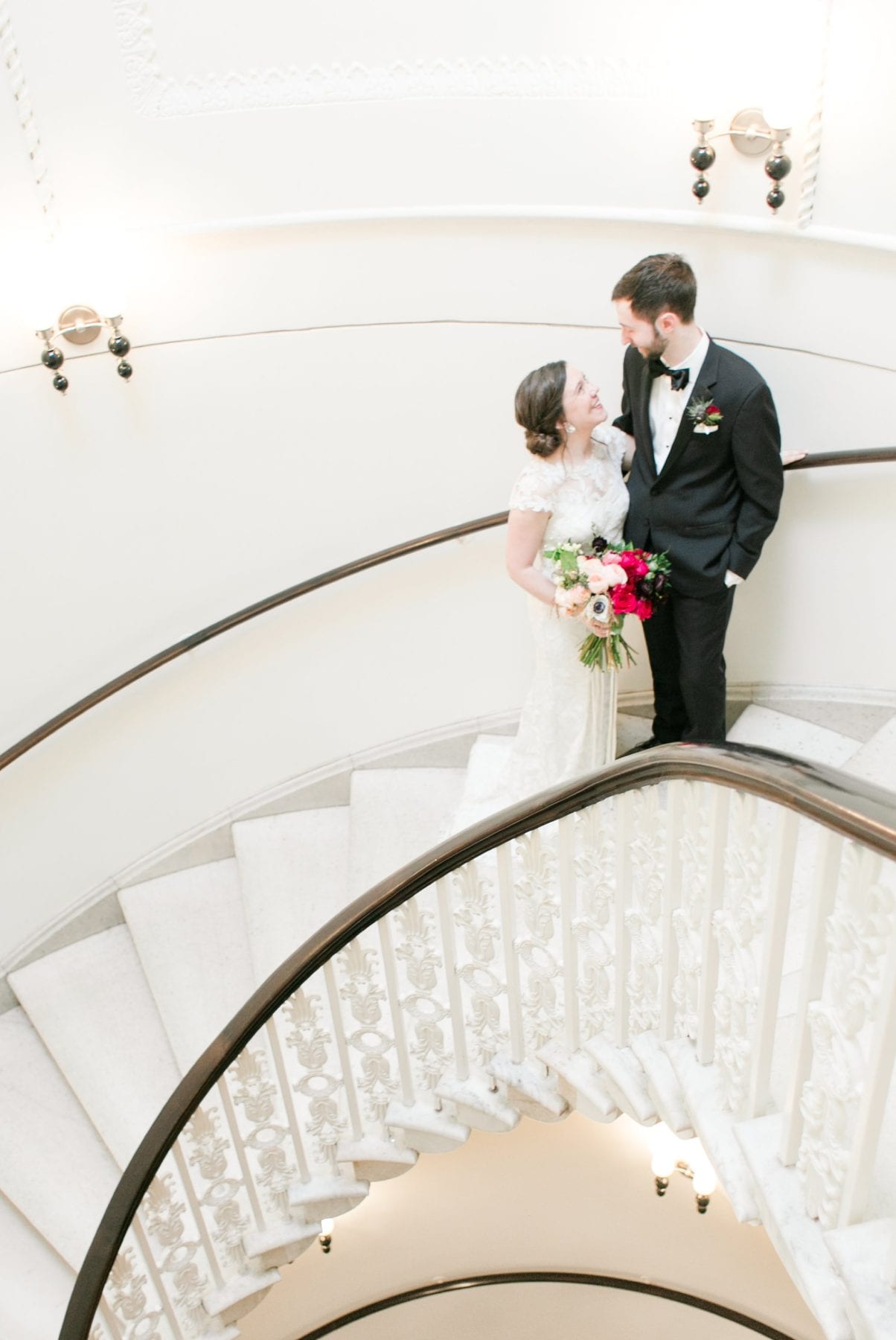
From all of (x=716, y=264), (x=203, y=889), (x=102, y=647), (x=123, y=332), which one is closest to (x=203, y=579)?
(x=102, y=647)

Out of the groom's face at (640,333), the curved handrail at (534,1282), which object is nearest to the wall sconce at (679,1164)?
the curved handrail at (534,1282)

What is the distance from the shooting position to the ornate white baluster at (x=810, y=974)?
5.43 feet

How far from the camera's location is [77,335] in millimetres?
3611

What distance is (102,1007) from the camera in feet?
13.8

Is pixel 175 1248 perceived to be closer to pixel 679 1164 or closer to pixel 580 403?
pixel 679 1164

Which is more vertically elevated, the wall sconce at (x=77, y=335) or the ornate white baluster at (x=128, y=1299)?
the wall sconce at (x=77, y=335)

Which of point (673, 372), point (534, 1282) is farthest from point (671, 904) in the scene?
point (534, 1282)

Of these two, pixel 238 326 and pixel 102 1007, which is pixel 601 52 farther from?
pixel 102 1007

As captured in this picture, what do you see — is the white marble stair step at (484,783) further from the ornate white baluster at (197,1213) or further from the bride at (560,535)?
the ornate white baluster at (197,1213)

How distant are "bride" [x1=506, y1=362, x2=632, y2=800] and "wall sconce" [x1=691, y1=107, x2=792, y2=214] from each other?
70 centimetres

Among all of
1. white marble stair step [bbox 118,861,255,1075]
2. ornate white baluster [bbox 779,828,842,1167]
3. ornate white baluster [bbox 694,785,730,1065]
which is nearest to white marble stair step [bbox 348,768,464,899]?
white marble stair step [bbox 118,861,255,1075]

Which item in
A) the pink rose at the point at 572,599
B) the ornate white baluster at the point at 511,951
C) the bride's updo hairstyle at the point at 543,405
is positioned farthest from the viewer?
the pink rose at the point at 572,599

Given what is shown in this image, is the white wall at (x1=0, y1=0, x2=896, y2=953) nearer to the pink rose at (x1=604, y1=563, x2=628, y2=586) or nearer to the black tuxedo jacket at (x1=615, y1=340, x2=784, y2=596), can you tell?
the black tuxedo jacket at (x1=615, y1=340, x2=784, y2=596)

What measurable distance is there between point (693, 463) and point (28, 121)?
2.25 meters
